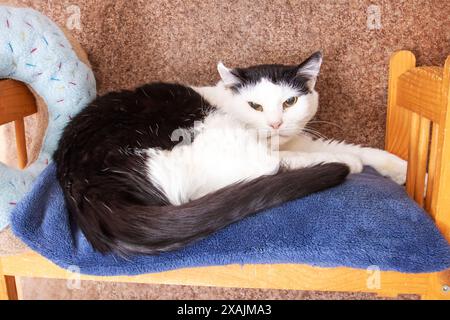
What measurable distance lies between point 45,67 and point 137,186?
0.49 metres

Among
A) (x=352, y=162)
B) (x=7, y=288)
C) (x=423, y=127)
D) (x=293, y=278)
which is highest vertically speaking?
(x=423, y=127)

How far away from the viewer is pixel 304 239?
0.69 m

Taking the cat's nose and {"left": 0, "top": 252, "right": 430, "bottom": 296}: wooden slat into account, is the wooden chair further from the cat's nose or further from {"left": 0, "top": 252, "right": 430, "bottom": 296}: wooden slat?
the cat's nose

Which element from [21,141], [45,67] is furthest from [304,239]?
[21,141]

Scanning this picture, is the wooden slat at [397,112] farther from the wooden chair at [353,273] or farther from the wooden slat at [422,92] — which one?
the wooden chair at [353,273]

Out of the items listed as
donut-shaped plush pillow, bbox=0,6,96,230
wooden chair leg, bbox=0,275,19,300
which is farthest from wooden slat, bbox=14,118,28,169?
wooden chair leg, bbox=0,275,19,300

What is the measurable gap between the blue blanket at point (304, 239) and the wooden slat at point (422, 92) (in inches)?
7.9

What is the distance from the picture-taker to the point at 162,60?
52.1 inches

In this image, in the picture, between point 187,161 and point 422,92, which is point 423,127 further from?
point 187,161

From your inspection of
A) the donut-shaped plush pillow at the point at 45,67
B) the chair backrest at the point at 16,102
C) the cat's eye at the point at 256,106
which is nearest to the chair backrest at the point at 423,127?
the cat's eye at the point at 256,106

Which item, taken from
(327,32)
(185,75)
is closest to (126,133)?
(185,75)

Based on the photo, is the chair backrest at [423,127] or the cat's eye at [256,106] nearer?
the chair backrest at [423,127]

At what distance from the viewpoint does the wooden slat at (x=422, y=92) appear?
77cm

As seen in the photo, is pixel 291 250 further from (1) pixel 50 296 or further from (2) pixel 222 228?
(1) pixel 50 296
